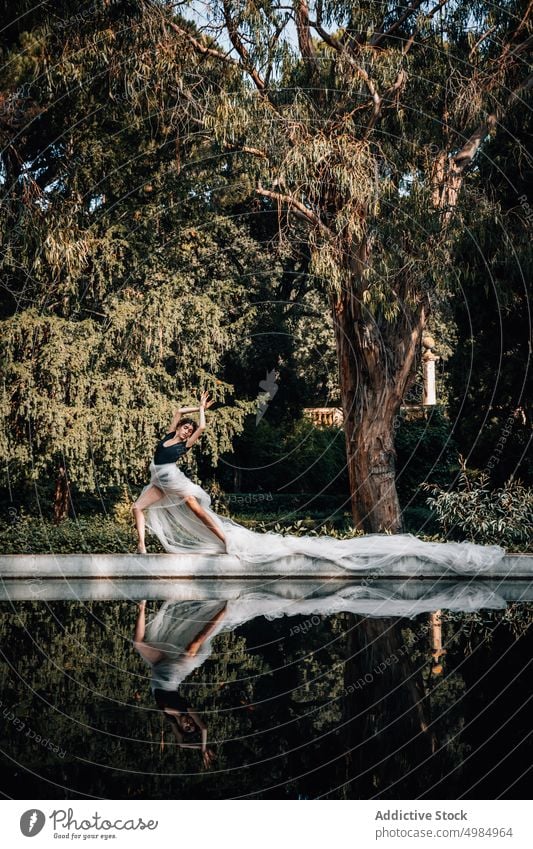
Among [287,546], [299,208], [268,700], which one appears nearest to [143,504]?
[287,546]

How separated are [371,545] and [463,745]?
6.38 meters

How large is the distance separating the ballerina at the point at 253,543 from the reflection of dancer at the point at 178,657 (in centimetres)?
182

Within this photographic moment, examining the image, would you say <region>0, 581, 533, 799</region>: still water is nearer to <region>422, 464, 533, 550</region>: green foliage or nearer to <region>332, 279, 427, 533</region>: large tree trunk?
<region>422, 464, 533, 550</region>: green foliage

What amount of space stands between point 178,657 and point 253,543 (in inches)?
168

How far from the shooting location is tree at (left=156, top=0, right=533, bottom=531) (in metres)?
11.6

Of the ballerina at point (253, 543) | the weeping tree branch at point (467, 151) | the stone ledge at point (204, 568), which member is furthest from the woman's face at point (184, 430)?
the weeping tree branch at point (467, 151)

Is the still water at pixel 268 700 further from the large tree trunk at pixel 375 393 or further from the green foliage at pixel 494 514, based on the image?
the large tree trunk at pixel 375 393

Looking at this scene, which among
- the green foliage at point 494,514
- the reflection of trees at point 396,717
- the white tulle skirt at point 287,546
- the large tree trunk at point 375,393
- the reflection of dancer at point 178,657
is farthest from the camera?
the large tree trunk at point 375,393

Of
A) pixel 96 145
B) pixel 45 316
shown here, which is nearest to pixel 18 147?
pixel 96 145

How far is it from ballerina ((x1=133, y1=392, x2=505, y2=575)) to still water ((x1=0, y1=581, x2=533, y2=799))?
1.69 meters

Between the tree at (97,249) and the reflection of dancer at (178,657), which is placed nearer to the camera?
the reflection of dancer at (178,657)

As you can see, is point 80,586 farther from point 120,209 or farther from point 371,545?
point 120,209

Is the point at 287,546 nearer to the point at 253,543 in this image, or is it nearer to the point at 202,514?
the point at 253,543

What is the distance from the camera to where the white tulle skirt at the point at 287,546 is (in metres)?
10.7
